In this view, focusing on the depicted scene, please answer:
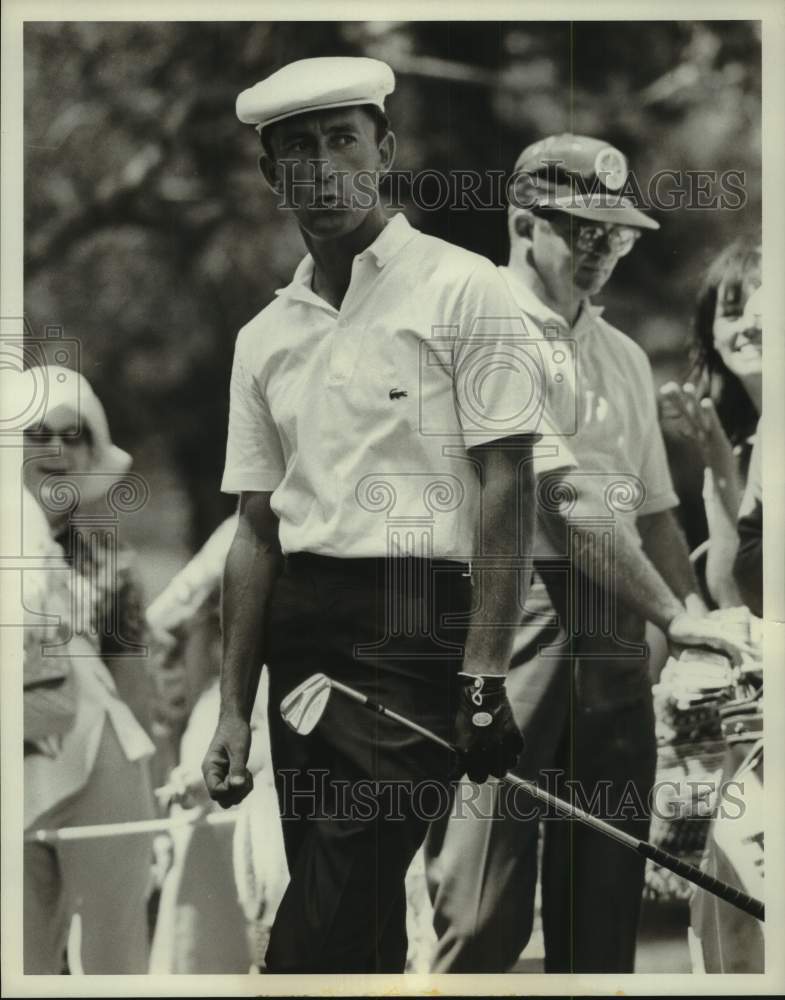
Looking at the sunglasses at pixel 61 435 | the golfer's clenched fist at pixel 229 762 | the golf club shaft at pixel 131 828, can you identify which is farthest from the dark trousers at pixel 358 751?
the sunglasses at pixel 61 435

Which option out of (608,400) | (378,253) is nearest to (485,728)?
(608,400)

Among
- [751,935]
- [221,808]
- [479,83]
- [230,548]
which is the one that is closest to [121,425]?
[230,548]

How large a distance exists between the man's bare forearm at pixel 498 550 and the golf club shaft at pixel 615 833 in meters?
0.31

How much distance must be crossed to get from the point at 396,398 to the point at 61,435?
119 centimetres

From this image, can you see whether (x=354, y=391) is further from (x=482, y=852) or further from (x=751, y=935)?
(x=751, y=935)

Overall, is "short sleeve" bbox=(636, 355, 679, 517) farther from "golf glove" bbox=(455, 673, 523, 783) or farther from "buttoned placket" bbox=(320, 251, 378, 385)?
"buttoned placket" bbox=(320, 251, 378, 385)

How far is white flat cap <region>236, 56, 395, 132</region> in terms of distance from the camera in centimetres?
440

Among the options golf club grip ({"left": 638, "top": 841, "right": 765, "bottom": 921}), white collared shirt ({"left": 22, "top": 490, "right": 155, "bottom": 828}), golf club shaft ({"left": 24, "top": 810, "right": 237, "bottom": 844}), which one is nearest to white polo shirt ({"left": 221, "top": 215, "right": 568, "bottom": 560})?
white collared shirt ({"left": 22, "top": 490, "right": 155, "bottom": 828})

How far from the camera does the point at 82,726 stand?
451 centimetres

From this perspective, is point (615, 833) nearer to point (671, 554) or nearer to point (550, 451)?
point (671, 554)

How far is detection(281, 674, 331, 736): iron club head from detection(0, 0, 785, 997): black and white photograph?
0.04 feet

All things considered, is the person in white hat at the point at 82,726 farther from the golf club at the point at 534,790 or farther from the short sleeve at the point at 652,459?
the short sleeve at the point at 652,459

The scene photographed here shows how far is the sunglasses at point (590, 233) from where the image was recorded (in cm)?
448

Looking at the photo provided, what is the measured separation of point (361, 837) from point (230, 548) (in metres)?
1.08
